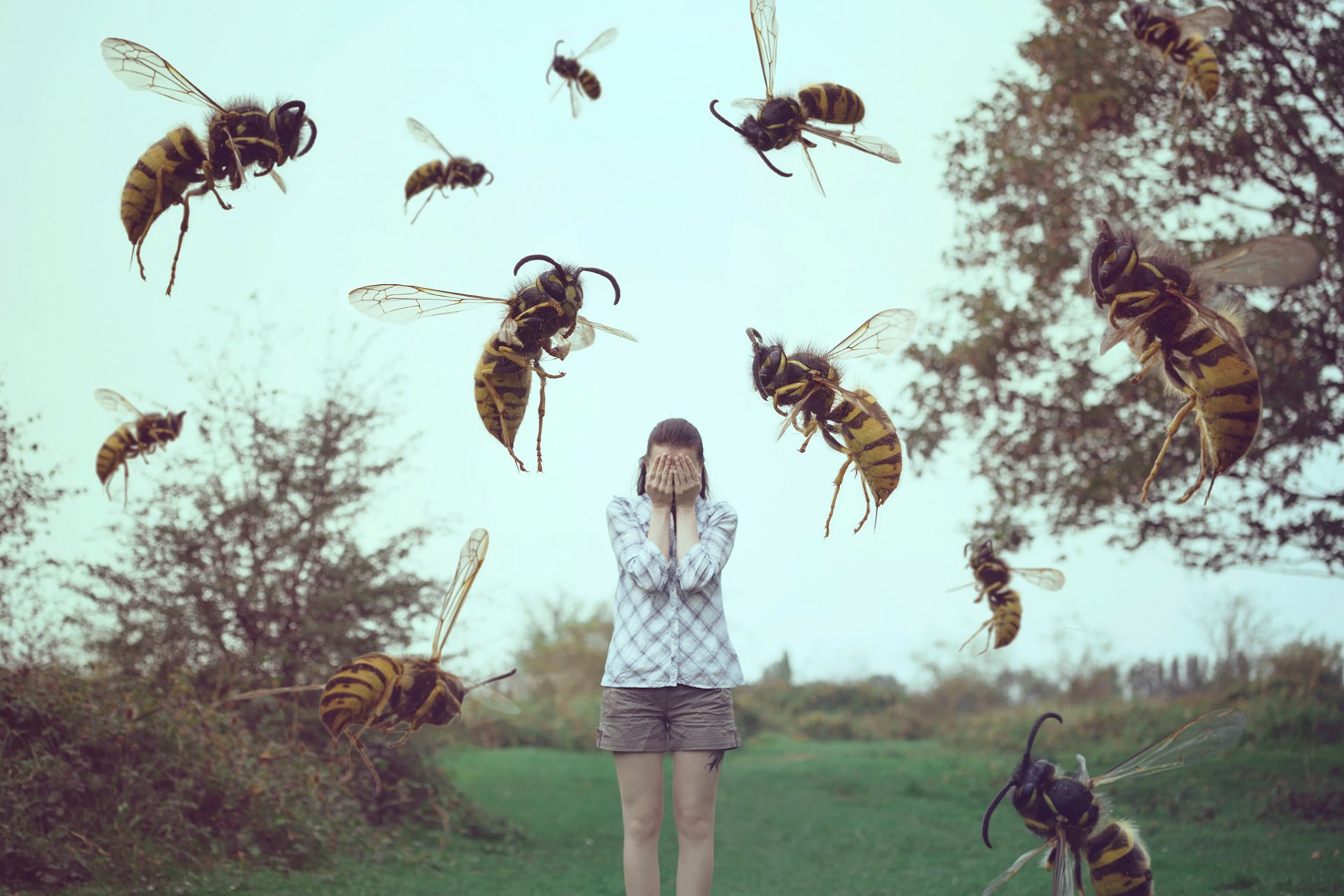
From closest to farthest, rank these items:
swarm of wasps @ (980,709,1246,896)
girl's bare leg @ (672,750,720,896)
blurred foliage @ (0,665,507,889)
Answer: swarm of wasps @ (980,709,1246,896) → girl's bare leg @ (672,750,720,896) → blurred foliage @ (0,665,507,889)

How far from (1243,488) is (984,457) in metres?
2.33

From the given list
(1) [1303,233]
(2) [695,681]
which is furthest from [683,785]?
(1) [1303,233]

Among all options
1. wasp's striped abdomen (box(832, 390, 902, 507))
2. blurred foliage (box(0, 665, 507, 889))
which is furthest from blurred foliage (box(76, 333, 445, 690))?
wasp's striped abdomen (box(832, 390, 902, 507))

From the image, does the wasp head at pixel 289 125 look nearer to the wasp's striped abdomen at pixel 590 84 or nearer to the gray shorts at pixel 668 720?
the gray shorts at pixel 668 720

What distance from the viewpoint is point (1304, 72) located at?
993 cm

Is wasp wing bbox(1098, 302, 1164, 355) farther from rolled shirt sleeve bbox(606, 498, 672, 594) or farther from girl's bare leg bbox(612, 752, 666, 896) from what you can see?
girl's bare leg bbox(612, 752, 666, 896)

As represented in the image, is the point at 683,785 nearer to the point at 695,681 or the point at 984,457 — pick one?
the point at 695,681

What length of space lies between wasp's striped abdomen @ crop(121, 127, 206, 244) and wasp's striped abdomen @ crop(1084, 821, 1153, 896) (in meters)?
3.48

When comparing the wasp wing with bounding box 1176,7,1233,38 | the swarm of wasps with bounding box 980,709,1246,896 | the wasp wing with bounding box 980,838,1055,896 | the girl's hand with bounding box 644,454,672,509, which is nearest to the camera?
the wasp wing with bounding box 980,838,1055,896

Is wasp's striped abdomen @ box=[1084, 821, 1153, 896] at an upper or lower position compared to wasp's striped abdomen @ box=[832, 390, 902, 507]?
lower

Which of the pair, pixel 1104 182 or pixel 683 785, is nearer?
pixel 683 785

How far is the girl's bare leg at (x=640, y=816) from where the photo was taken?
3877 mm

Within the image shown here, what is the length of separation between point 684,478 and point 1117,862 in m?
1.91

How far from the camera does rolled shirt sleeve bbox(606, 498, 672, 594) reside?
13.0 ft
